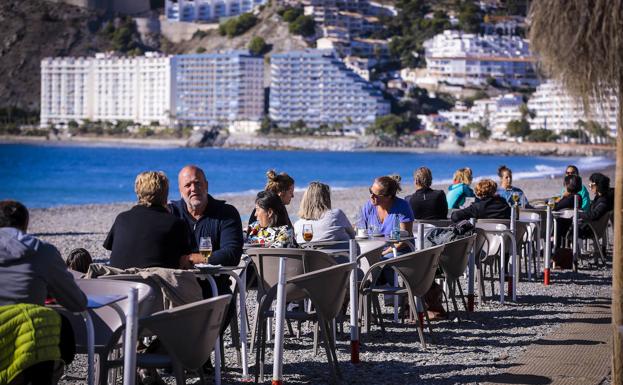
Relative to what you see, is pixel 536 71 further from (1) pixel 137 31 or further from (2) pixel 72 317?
(1) pixel 137 31

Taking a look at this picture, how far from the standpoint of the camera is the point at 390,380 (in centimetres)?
477

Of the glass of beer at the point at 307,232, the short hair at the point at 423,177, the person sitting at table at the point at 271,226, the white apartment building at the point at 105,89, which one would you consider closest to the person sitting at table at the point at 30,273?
the person sitting at table at the point at 271,226

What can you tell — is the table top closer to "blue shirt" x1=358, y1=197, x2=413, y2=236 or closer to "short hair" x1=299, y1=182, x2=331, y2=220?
"short hair" x1=299, y1=182, x2=331, y2=220

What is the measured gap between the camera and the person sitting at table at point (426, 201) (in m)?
7.68

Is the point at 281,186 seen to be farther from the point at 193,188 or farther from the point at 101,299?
the point at 101,299

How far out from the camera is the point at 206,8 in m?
186

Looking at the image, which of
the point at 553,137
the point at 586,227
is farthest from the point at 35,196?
the point at 553,137

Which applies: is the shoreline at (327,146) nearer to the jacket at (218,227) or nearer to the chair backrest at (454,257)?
the chair backrest at (454,257)

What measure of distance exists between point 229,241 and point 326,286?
30.9 inches

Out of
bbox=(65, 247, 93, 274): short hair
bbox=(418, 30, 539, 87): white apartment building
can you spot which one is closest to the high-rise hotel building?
bbox=(418, 30, 539, 87): white apartment building

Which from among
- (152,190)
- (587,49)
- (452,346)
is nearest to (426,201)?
(452,346)

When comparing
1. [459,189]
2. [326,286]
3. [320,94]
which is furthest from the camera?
[320,94]

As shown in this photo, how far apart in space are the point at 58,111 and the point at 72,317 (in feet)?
535

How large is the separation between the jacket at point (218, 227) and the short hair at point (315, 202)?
36.3 inches
